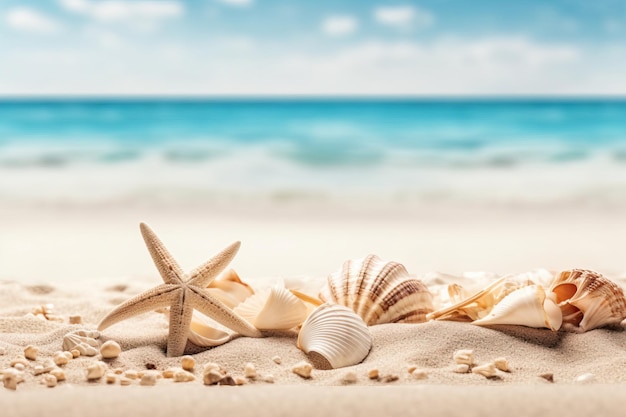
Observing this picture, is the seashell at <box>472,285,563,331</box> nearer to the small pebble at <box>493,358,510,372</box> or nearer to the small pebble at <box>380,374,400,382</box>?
the small pebble at <box>493,358,510,372</box>

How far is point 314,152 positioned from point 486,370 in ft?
32.7

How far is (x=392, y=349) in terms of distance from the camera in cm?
199

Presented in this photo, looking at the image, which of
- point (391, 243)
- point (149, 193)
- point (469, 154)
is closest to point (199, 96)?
point (469, 154)

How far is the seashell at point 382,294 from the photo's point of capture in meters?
2.24

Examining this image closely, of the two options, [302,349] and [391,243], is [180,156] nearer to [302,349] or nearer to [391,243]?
[391,243]

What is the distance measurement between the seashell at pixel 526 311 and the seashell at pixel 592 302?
0.30 feet

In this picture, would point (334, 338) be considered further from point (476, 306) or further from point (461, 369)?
point (476, 306)

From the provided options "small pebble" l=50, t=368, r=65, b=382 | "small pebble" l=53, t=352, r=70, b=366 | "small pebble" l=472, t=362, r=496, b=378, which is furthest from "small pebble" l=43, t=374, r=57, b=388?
"small pebble" l=472, t=362, r=496, b=378

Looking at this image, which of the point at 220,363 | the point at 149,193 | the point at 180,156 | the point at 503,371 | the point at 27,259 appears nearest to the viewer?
the point at 503,371

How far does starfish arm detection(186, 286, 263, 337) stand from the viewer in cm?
204

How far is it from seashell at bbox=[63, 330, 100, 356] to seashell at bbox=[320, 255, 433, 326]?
0.78 m

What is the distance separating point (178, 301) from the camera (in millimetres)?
2027

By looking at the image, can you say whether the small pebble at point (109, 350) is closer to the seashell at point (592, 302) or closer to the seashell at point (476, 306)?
the seashell at point (476, 306)

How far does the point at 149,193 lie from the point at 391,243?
3.75m
